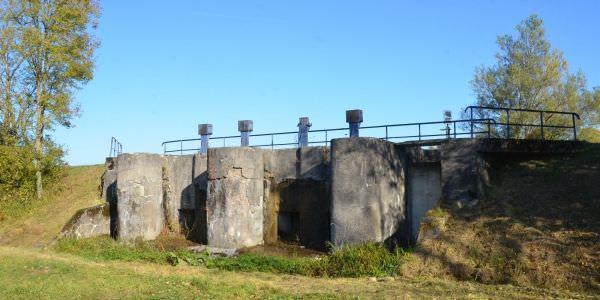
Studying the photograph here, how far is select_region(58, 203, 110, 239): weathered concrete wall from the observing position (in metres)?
19.9

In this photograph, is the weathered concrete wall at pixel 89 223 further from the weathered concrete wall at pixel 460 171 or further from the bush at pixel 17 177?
the weathered concrete wall at pixel 460 171

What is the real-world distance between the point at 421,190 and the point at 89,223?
11864mm

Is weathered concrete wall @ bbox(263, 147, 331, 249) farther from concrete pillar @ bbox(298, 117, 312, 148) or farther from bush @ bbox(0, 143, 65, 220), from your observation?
bush @ bbox(0, 143, 65, 220)

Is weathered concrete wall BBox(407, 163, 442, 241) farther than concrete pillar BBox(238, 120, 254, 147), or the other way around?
concrete pillar BBox(238, 120, 254, 147)

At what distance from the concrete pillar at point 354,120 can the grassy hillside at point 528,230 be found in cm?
Result: 446

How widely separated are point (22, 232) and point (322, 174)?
12.1 m

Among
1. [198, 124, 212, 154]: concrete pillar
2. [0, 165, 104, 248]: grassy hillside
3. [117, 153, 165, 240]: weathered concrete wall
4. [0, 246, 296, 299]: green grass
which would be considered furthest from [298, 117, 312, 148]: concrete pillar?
[0, 165, 104, 248]: grassy hillside

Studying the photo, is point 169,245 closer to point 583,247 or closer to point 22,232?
point 22,232

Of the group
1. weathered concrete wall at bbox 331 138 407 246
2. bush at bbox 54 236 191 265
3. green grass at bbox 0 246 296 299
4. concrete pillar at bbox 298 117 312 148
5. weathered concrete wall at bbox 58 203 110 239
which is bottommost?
bush at bbox 54 236 191 265

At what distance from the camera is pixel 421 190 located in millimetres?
17703

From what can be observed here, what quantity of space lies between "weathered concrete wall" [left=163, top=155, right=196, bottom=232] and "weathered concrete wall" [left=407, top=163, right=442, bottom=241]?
28.2ft

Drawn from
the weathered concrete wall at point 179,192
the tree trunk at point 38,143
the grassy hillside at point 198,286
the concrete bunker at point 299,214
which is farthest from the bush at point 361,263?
the tree trunk at point 38,143

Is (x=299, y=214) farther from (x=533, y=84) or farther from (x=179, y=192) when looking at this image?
(x=533, y=84)

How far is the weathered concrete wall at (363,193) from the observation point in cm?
1603
